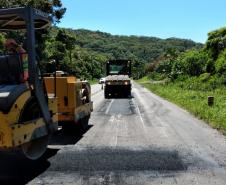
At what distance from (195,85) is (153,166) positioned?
1436 inches

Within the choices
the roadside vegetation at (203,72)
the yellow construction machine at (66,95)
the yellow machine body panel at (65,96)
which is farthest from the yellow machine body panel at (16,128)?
the roadside vegetation at (203,72)

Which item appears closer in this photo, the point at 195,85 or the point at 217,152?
the point at 217,152

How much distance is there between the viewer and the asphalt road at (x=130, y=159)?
8.30m

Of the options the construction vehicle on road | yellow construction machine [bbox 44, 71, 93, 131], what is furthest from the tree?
yellow construction machine [bbox 44, 71, 93, 131]

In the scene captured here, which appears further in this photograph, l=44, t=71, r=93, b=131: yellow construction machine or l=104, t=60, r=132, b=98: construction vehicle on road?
l=104, t=60, r=132, b=98: construction vehicle on road

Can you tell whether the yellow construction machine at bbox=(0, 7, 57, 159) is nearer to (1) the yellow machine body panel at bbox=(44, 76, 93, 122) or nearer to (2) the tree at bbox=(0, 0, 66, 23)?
(1) the yellow machine body panel at bbox=(44, 76, 93, 122)

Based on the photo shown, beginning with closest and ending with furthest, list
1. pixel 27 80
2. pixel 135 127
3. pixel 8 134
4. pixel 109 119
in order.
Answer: pixel 8 134 → pixel 27 80 → pixel 135 127 → pixel 109 119

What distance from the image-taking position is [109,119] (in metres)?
18.4

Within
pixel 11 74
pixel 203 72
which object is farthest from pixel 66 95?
pixel 203 72

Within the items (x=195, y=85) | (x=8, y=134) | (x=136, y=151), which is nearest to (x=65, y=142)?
(x=136, y=151)

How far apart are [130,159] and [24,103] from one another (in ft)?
8.50

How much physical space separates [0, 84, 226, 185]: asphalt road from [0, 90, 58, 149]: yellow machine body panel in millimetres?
639

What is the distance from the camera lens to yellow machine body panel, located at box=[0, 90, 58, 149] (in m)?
8.12

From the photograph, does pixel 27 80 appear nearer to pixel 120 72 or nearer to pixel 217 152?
pixel 217 152
